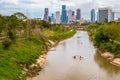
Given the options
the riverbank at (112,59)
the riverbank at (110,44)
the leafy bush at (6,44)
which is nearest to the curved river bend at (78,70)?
the riverbank at (112,59)

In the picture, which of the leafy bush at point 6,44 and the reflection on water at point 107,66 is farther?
the leafy bush at point 6,44

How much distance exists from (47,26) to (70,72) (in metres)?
78.1

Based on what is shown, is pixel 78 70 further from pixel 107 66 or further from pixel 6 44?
pixel 6 44

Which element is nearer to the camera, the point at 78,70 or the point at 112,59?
the point at 78,70

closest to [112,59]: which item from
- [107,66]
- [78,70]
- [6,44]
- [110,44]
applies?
[107,66]

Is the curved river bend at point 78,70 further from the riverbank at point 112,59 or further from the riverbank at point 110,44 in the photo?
the riverbank at point 110,44

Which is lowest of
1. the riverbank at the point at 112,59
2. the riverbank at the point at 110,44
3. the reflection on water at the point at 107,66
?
the reflection on water at the point at 107,66

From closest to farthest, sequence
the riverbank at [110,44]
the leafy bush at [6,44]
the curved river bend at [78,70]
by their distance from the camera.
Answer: the curved river bend at [78,70] < the leafy bush at [6,44] < the riverbank at [110,44]

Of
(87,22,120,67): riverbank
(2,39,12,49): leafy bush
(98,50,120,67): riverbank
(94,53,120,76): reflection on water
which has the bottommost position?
(94,53,120,76): reflection on water

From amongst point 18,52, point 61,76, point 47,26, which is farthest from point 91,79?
point 47,26

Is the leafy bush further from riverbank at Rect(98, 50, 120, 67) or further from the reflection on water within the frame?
riverbank at Rect(98, 50, 120, 67)

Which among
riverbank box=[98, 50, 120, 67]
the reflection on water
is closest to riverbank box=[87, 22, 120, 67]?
riverbank box=[98, 50, 120, 67]

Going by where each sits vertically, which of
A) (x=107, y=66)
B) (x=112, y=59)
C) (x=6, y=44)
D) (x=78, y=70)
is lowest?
(x=107, y=66)

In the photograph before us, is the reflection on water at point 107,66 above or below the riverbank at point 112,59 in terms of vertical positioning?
below
